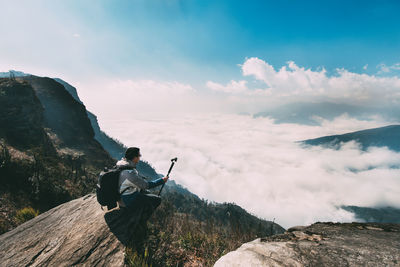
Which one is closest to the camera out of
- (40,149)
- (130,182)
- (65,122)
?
(130,182)

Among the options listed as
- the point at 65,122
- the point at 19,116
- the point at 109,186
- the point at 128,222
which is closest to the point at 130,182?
the point at 109,186

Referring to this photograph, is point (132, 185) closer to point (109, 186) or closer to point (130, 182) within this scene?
point (130, 182)

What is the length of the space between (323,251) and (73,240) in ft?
20.9

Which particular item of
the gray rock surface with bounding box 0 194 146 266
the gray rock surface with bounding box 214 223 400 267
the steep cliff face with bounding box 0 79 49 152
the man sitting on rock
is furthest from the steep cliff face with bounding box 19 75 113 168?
the gray rock surface with bounding box 214 223 400 267

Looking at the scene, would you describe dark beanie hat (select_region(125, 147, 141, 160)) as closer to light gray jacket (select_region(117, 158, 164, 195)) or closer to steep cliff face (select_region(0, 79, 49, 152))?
light gray jacket (select_region(117, 158, 164, 195))

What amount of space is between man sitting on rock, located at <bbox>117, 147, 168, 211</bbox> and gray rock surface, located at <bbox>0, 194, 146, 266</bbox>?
0.57 meters

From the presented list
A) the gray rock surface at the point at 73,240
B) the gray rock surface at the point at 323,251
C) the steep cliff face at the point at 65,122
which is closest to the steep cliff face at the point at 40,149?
the steep cliff face at the point at 65,122

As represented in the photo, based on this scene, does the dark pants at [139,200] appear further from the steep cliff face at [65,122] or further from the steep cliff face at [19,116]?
the steep cliff face at [65,122]

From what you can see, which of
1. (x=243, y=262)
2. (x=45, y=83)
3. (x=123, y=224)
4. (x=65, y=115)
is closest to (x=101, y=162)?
(x=65, y=115)

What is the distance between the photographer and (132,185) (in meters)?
5.07

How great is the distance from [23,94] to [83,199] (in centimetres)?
3462

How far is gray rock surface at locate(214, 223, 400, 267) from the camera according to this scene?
2.87 meters

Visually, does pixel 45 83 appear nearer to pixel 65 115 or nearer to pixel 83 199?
pixel 65 115

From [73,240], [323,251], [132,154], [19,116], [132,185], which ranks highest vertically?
[19,116]
